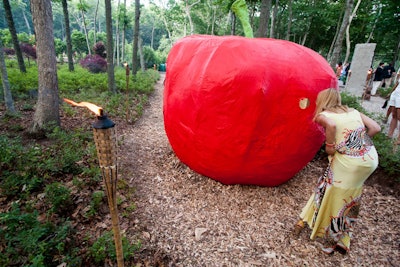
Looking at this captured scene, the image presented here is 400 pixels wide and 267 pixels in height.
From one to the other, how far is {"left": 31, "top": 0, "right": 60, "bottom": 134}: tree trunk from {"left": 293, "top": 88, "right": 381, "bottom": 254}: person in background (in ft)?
14.9

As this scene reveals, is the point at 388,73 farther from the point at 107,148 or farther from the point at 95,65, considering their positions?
the point at 95,65

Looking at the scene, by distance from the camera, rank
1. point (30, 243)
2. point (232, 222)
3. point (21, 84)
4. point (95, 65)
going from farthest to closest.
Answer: point (95, 65) → point (21, 84) → point (232, 222) → point (30, 243)

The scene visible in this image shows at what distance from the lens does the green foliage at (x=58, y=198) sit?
2588 millimetres

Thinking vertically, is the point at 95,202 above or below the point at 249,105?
below

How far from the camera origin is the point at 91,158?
3744mm

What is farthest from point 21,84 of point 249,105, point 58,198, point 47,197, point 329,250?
point 329,250

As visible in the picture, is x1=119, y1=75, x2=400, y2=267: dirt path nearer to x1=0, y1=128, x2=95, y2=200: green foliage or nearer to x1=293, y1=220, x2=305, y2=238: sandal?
x1=293, y1=220, x2=305, y2=238: sandal

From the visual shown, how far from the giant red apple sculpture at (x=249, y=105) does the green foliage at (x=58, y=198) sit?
62.9 inches

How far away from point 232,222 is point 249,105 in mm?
1514

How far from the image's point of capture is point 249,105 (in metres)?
2.74

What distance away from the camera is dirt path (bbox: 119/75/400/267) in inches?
99.2

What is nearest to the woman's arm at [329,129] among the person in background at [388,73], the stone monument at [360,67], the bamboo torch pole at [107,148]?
the bamboo torch pole at [107,148]

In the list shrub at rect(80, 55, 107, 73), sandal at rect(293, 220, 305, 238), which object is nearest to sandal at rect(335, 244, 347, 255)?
sandal at rect(293, 220, 305, 238)

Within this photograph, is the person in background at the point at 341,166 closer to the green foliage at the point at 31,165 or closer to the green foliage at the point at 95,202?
the green foliage at the point at 95,202
